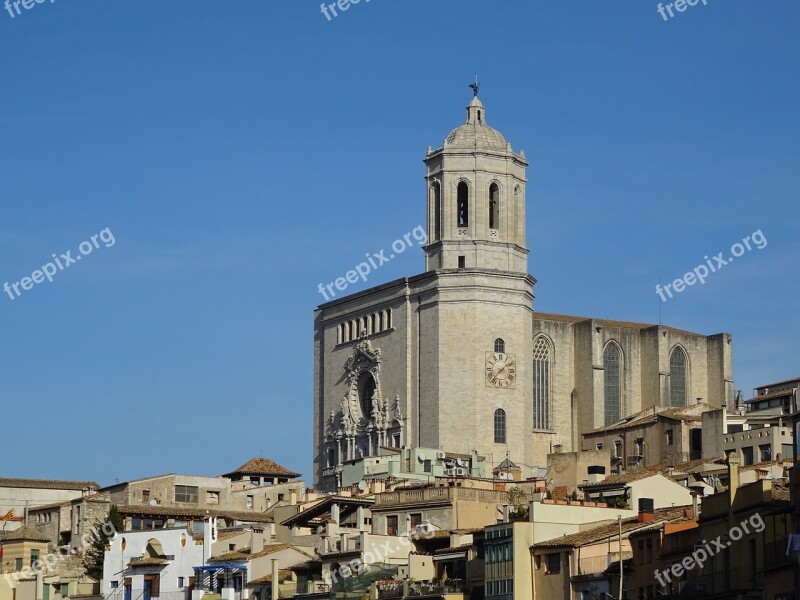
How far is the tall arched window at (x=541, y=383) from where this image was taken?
130500 millimetres

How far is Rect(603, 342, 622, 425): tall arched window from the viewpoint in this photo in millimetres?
134000

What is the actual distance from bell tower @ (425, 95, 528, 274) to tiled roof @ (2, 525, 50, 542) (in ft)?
131

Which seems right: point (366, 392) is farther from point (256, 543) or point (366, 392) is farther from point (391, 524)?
point (256, 543)

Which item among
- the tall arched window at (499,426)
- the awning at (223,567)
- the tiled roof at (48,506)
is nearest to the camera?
the awning at (223,567)

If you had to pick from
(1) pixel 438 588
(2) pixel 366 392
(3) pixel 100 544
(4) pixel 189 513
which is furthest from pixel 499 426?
(1) pixel 438 588

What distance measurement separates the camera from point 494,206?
430ft

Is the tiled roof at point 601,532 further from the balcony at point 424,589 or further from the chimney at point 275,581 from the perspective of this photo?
the chimney at point 275,581

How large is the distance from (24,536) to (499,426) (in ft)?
124

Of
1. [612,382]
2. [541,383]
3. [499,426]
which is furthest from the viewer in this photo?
[612,382]

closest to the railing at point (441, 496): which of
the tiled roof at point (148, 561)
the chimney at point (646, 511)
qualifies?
the chimney at point (646, 511)

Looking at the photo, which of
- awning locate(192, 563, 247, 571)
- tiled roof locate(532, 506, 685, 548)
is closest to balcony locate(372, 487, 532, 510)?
awning locate(192, 563, 247, 571)

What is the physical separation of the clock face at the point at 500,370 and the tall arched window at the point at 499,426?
156 centimetres

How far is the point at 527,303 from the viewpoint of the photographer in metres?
128

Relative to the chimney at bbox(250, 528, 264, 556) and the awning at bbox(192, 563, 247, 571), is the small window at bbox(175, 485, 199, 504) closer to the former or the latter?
the awning at bbox(192, 563, 247, 571)
